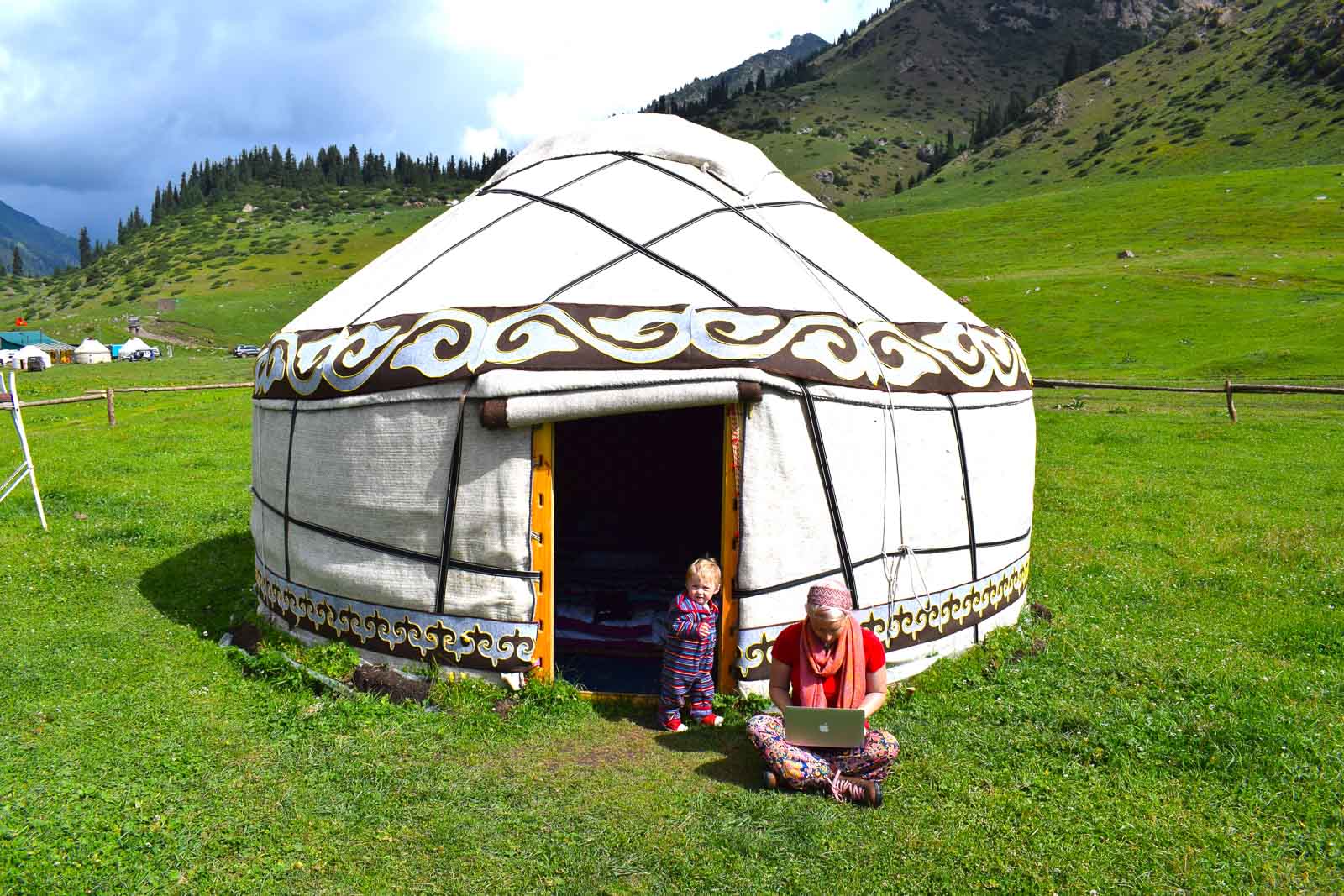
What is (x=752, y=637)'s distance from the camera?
12.8 ft

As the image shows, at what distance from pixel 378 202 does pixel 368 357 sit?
11777 centimetres

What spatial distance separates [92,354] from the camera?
140ft

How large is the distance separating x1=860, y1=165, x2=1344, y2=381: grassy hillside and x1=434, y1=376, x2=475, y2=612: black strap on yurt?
66.7 ft

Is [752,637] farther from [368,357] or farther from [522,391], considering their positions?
[368,357]

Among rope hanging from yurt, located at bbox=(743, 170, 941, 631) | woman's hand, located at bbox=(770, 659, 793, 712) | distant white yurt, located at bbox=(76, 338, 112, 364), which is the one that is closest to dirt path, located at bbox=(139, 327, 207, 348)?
distant white yurt, located at bbox=(76, 338, 112, 364)

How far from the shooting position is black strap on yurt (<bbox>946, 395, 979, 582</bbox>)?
439cm

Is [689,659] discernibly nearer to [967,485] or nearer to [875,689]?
[875,689]

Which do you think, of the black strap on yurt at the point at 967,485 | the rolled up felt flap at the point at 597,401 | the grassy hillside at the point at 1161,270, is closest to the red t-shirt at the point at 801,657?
the rolled up felt flap at the point at 597,401

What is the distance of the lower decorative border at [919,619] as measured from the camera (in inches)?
154

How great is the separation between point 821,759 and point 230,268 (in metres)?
87.9

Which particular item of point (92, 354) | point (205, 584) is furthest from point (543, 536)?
point (92, 354)

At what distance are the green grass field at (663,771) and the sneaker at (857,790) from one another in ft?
0.26

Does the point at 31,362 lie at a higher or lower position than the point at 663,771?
higher

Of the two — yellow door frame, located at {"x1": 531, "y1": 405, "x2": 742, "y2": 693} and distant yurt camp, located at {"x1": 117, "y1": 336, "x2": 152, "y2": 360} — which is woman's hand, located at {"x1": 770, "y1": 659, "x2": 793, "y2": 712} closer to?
yellow door frame, located at {"x1": 531, "y1": 405, "x2": 742, "y2": 693}
